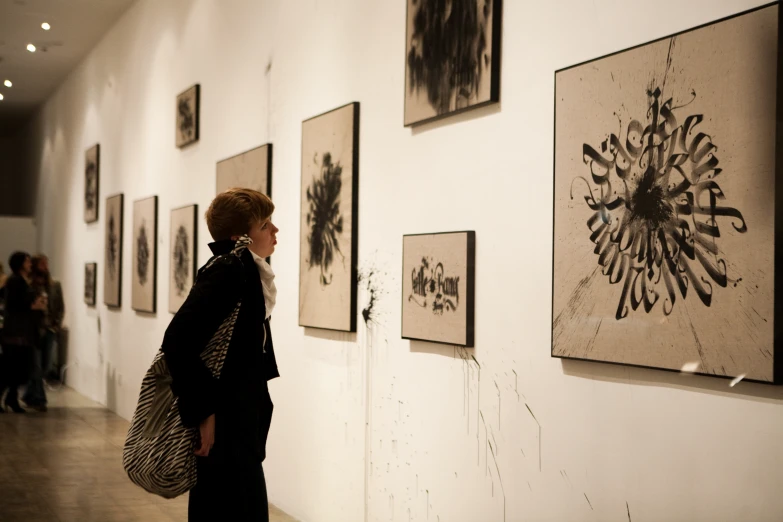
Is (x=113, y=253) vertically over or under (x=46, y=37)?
under

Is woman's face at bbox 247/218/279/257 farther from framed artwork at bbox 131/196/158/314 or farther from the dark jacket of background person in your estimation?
the dark jacket of background person

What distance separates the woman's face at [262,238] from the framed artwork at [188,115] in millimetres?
4573

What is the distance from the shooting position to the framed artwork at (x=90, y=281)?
37.3 feet

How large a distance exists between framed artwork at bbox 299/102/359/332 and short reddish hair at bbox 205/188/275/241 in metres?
1.68

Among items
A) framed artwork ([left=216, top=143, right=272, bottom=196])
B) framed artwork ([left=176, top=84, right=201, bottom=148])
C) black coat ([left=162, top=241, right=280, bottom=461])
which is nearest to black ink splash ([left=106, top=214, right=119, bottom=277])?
framed artwork ([left=176, top=84, right=201, bottom=148])

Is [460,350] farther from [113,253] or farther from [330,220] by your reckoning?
[113,253]

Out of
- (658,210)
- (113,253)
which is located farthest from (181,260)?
(658,210)

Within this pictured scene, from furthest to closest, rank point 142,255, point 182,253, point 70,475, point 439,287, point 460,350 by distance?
point 142,255, point 182,253, point 70,475, point 439,287, point 460,350

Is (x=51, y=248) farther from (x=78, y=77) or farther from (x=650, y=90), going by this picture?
(x=650, y=90)

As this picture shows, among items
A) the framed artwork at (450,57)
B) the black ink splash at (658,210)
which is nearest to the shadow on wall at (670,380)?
the black ink splash at (658,210)

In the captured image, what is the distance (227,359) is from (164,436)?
0.33 meters

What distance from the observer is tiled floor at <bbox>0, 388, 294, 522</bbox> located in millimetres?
5641

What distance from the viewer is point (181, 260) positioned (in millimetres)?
7691

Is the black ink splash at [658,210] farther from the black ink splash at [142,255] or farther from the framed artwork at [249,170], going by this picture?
the black ink splash at [142,255]
